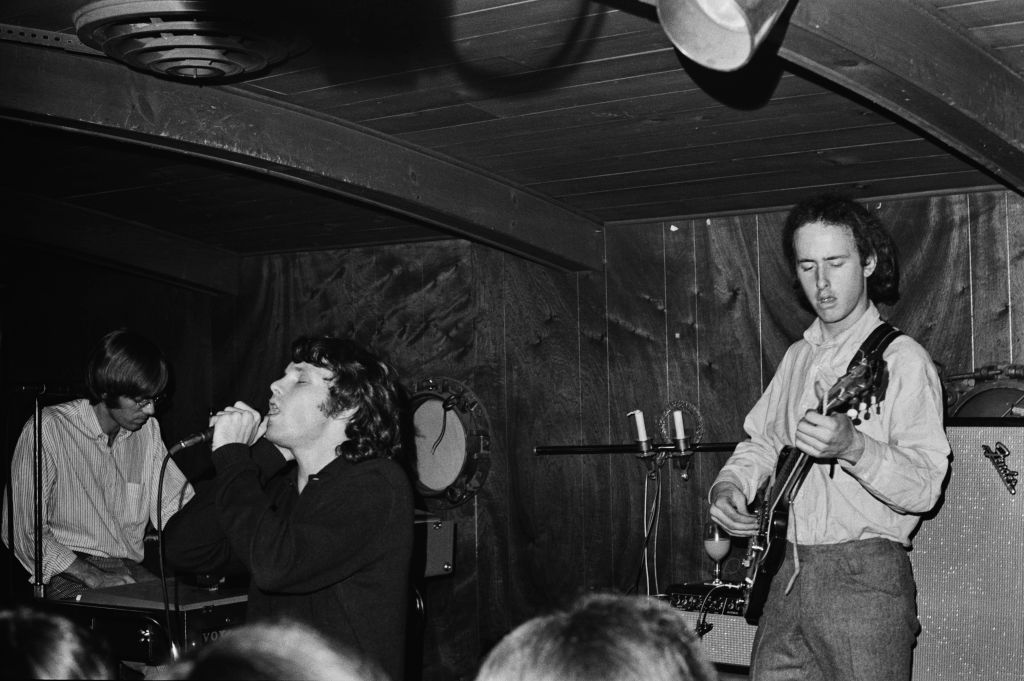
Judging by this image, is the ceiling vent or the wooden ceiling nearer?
the ceiling vent

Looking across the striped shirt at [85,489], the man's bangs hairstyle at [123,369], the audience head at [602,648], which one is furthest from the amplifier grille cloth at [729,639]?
the audience head at [602,648]

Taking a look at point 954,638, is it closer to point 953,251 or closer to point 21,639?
point 953,251

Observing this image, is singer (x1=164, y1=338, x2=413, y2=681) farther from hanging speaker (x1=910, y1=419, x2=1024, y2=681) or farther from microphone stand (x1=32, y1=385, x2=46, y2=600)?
hanging speaker (x1=910, y1=419, x2=1024, y2=681)

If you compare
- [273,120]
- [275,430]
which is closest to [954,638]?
[275,430]

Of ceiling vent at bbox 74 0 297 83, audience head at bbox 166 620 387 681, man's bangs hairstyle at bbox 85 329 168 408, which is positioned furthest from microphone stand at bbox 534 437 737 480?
audience head at bbox 166 620 387 681

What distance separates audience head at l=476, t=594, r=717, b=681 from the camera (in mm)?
1044

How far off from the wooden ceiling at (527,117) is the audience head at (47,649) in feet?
7.30

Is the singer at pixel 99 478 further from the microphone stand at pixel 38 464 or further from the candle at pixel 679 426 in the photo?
the candle at pixel 679 426

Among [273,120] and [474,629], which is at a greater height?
[273,120]

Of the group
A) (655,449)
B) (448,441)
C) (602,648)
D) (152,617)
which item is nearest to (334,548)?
(152,617)

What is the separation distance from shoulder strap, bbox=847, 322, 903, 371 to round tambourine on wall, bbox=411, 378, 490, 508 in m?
2.99

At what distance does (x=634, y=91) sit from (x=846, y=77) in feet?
2.73

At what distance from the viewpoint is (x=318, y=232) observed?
6230 millimetres

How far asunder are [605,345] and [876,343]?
98.4 inches
